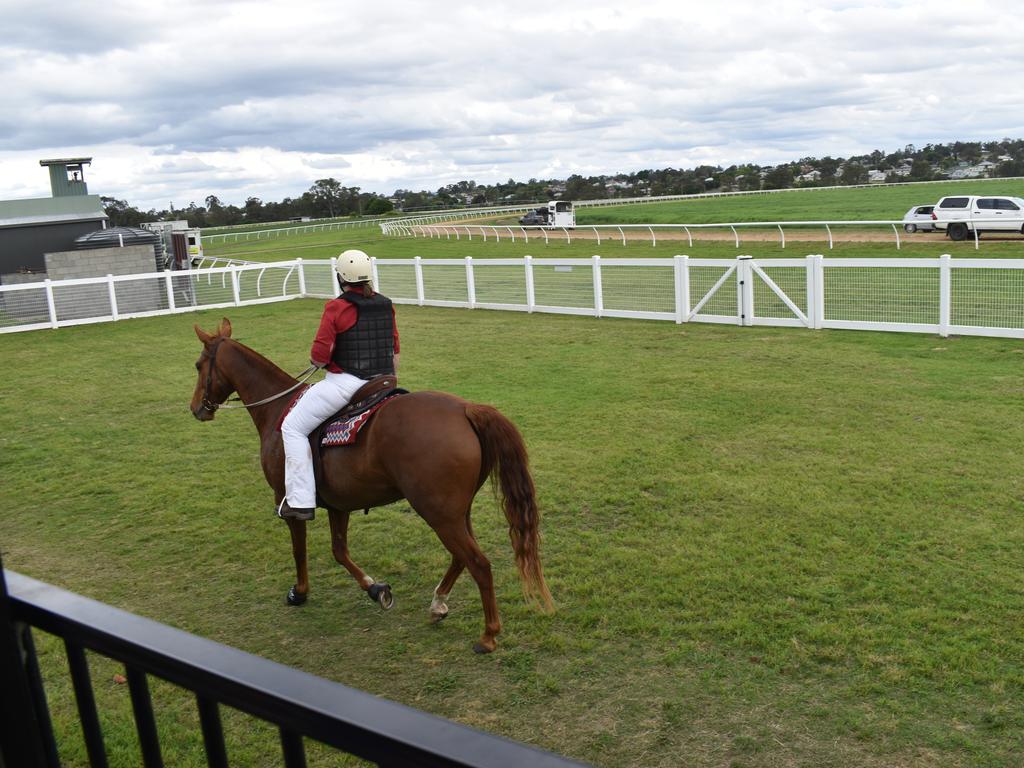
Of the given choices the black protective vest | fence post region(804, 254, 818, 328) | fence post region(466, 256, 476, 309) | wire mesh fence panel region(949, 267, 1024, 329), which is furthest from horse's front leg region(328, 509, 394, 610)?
fence post region(466, 256, 476, 309)

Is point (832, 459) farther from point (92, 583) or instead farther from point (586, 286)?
point (586, 286)

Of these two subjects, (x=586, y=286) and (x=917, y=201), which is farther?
(x=917, y=201)

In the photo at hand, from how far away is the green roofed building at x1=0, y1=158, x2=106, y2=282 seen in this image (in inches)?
1512

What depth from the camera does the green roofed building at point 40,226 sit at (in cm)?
3841

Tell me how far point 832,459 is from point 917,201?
59302mm

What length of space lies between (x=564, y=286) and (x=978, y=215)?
19.2 m

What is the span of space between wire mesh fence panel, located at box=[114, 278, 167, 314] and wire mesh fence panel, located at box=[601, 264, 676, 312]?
41.9ft

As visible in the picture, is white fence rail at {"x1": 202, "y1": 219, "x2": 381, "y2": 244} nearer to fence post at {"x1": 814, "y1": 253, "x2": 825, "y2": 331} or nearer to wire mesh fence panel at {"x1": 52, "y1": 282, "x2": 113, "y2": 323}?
wire mesh fence panel at {"x1": 52, "y1": 282, "x2": 113, "y2": 323}

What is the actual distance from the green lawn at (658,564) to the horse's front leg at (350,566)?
14cm

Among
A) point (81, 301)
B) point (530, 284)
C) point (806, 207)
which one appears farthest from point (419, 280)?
point (806, 207)

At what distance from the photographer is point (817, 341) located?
601 inches

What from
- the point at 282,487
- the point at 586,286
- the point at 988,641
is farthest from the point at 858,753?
the point at 586,286

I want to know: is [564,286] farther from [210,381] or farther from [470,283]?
[210,381]

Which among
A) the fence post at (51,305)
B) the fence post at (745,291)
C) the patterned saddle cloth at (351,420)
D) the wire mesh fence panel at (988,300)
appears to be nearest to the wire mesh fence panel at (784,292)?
the fence post at (745,291)
